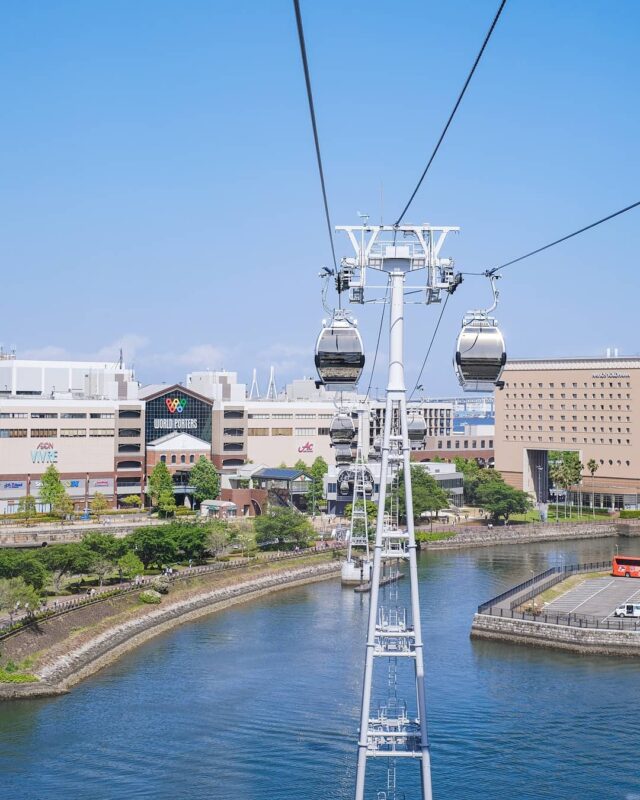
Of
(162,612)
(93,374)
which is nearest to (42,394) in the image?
(93,374)

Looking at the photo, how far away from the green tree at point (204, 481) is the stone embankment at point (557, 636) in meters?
17.8

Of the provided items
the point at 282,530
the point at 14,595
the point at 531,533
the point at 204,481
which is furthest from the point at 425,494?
the point at 14,595

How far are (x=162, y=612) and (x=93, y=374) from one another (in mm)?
20278

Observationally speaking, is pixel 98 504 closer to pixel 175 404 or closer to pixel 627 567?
pixel 175 404

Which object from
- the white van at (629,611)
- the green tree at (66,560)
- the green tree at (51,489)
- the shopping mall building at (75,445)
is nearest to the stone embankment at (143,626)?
the green tree at (66,560)

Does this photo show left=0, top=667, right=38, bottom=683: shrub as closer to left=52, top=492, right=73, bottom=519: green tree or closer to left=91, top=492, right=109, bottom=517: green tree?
left=52, top=492, right=73, bottom=519: green tree

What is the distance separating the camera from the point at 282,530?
27.6 metres

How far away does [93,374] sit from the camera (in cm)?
3916

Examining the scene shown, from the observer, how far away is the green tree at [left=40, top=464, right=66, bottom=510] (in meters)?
32.8

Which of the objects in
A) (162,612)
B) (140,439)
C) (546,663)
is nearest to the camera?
(546,663)

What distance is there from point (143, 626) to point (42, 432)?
16.7 m

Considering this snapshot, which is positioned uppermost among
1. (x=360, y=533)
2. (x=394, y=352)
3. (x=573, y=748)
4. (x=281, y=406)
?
(x=281, y=406)

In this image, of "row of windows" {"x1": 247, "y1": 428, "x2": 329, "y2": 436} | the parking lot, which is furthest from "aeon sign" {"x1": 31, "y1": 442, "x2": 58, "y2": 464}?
the parking lot

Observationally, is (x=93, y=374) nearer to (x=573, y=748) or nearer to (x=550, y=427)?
(x=550, y=427)
